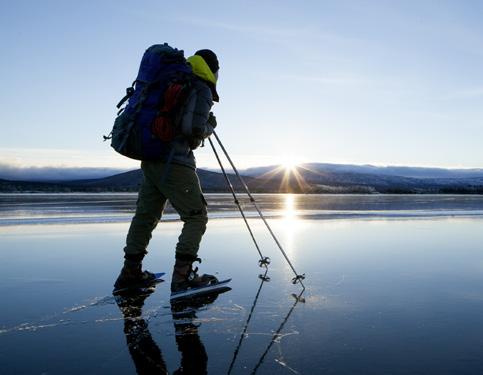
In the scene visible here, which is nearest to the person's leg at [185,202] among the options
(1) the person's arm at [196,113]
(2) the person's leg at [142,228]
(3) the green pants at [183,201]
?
(3) the green pants at [183,201]

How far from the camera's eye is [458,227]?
10844 millimetres

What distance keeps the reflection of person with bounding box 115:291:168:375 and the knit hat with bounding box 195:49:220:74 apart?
8.09 feet

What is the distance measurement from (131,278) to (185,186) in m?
1.12

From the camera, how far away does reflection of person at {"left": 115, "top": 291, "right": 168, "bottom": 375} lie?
2699mm

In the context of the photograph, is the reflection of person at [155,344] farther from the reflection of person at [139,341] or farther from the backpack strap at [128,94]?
the backpack strap at [128,94]

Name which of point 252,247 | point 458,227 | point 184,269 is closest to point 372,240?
point 252,247

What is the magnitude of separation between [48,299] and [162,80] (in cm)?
227

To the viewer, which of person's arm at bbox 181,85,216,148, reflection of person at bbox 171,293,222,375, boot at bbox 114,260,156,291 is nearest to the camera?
reflection of person at bbox 171,293,222,375

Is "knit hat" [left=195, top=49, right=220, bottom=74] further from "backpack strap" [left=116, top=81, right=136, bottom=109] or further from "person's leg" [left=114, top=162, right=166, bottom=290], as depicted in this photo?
"person's leg" [left=114, top=162, right=166, bottom=290]

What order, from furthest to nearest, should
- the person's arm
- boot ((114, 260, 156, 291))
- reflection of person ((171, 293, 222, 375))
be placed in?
boot ((114, 260, 156, 291))
the person's arm
reflection of person ((171, 293, 222, 375))

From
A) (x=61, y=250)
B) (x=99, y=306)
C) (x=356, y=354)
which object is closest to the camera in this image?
(x=356, y=354)

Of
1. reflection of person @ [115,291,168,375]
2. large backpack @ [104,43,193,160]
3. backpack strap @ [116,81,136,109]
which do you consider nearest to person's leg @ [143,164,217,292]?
large backpack @ [104,43,193,160]

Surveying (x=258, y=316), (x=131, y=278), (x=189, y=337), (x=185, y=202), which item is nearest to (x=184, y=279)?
(x=131, y=278)

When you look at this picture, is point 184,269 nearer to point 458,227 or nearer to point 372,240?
point 372,240
